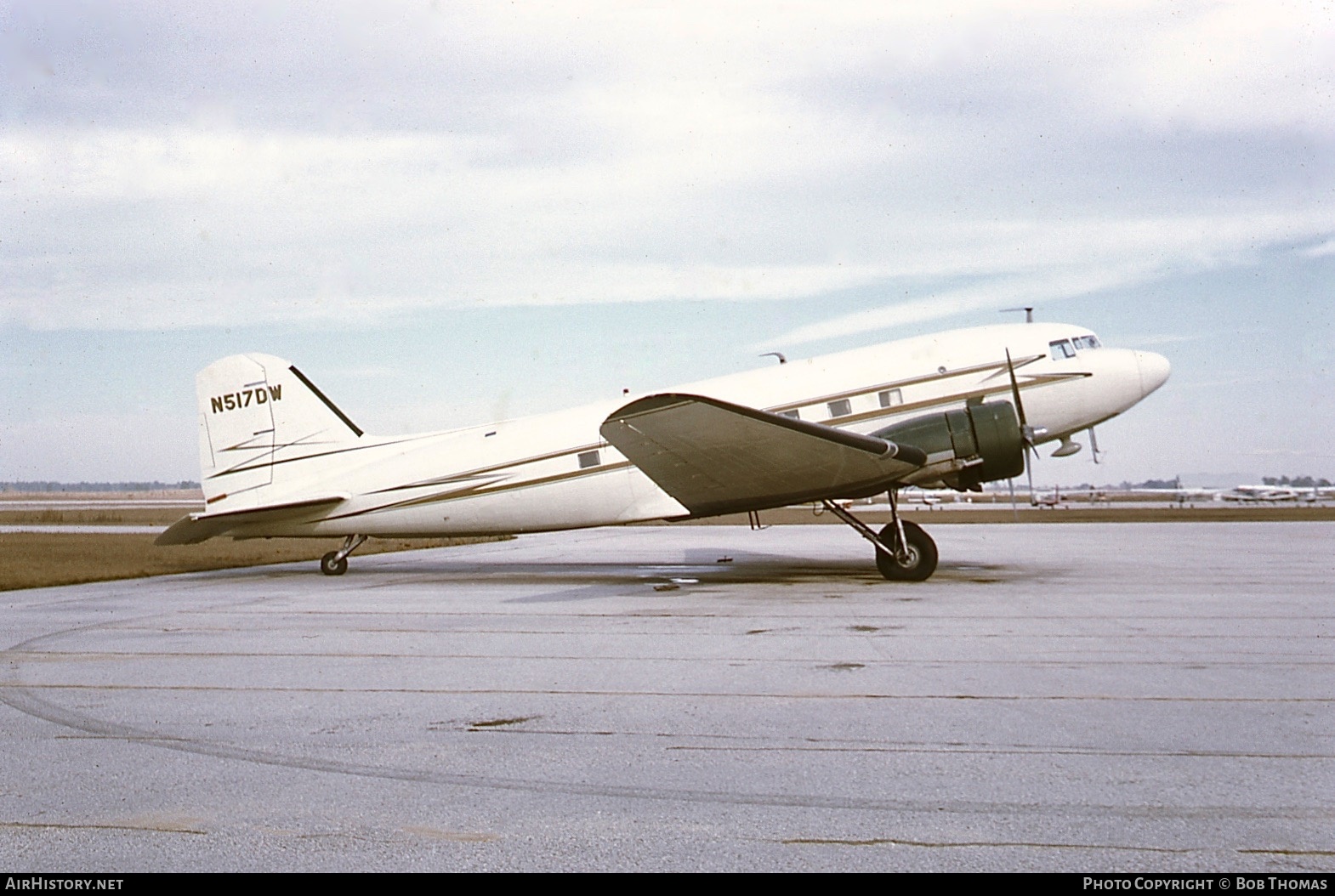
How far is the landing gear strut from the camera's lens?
17938 millimetres

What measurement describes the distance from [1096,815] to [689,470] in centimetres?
1072

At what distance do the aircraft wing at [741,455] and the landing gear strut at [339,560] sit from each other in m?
6.39

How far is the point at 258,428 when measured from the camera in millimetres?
18062

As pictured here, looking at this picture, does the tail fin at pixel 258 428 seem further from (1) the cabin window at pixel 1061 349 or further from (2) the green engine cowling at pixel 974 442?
(1) the cabin window at pixel 1061 349

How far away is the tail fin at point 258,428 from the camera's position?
1791 centimetres

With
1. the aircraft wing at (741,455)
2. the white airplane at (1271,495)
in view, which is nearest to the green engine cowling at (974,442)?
the aircraft wing at (741,455)

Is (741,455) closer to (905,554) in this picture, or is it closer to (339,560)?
(905,554)

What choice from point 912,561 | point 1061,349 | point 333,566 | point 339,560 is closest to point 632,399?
point 912,561

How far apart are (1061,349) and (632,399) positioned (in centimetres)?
722

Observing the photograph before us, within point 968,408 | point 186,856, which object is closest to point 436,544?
point 968,408

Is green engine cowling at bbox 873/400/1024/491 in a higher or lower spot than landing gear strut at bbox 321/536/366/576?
higher

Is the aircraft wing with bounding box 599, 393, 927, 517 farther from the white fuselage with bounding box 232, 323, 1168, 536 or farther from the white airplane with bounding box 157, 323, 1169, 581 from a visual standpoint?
the white fuselage with bounding box 232, 323, 1168, 536

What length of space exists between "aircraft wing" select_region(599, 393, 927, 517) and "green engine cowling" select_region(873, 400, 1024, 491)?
432mm

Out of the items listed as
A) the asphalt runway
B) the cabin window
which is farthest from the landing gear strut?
the cabin window
